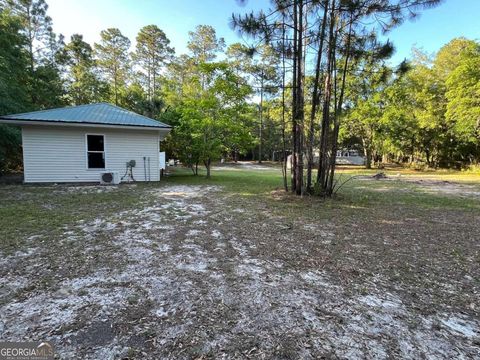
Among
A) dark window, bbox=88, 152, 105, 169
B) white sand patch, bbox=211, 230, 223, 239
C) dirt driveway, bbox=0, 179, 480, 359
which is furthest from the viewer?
dark window, bbox=88, 152, 105, 169

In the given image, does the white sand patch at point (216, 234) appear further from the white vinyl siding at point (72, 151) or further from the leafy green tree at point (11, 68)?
the leafy green tree at point (11, 68)

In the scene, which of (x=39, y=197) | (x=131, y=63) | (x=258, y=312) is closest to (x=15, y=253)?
(x=258, y=312)

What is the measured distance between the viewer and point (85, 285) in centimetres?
246

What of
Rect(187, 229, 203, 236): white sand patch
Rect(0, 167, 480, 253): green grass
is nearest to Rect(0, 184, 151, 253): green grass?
Rect(0, 167, 480, 253): green grass

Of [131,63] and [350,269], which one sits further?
[131,63]

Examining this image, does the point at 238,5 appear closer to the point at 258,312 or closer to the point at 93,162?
the point at 258,312

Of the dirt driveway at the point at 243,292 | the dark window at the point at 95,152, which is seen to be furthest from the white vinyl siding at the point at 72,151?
the dirt driveway at the point at 243,292

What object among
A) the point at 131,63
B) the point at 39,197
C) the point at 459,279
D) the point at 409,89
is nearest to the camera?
the point at 459,279

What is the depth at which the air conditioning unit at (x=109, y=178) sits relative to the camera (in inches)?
374

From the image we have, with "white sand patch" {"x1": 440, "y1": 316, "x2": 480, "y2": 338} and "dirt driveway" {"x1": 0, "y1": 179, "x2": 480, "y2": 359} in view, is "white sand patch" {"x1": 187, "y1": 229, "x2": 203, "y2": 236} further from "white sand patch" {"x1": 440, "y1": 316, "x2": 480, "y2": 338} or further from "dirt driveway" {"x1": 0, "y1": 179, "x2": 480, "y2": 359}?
"white sand patch" {"x1": 440, "y1": 316, "x2": 480, "y2": 338}

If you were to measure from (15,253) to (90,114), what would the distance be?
7.88 m

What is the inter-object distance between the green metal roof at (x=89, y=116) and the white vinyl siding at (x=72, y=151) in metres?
0.36

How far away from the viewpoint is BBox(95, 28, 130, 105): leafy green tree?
24.2m

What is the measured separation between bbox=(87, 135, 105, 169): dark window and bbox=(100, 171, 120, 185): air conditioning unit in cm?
48
